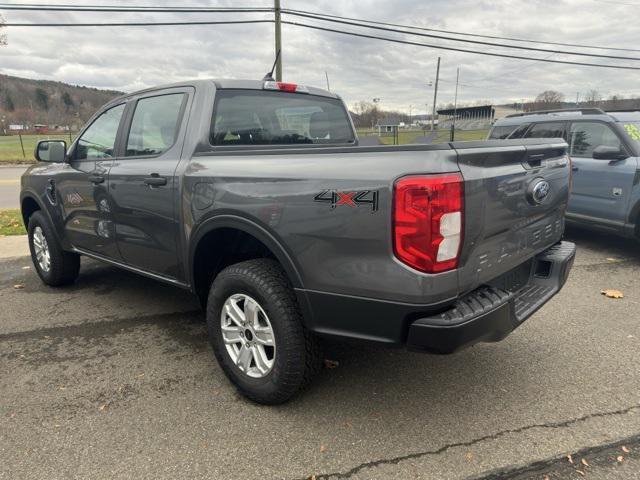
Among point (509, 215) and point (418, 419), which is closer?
point (509, 215)

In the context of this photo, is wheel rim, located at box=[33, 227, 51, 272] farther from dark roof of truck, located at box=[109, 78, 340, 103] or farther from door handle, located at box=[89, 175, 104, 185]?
dark roof of truck, located at box=[109, 78, 340, 103]

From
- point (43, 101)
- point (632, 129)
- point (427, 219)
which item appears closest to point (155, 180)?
point (427, 219)

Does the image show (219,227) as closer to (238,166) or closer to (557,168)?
(238,166)

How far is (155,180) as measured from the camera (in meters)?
3.18

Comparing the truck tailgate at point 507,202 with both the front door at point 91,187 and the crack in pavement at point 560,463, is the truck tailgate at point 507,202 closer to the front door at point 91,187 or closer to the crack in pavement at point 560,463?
the crack in pavement at point 560,463

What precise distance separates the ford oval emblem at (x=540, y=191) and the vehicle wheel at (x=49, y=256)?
4202 mm

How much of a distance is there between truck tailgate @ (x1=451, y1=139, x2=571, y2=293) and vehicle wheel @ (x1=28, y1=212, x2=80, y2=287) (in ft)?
13.3

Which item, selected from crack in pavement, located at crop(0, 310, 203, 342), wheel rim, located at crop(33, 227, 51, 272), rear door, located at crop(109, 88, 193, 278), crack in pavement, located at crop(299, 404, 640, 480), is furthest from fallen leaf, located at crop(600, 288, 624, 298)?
wheel rim, located at crop(33, 227, 51, 272)

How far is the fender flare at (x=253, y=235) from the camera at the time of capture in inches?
94.4

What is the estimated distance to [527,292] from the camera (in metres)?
2.79

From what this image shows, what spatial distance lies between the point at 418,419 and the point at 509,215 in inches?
46.9

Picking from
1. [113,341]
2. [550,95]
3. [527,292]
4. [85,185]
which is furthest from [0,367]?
[550,95]

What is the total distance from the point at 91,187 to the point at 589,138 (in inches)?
235

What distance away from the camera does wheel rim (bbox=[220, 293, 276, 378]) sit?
2662 mm
